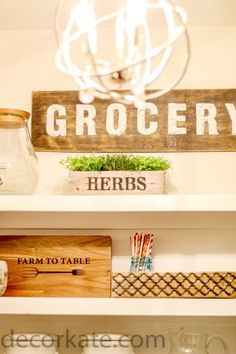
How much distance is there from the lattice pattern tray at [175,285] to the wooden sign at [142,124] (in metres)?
0.50

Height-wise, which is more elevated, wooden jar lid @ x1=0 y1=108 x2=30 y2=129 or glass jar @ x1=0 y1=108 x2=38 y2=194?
wooden jar lid @ x1=0 y1=108 x2=30 y2=129

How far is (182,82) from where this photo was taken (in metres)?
2.16

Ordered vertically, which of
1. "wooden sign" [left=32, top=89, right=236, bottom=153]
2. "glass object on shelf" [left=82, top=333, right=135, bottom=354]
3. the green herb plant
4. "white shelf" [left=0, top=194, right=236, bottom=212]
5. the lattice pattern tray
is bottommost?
"glass object on shelf" [left=82, top=333, right=135, bottom=354]

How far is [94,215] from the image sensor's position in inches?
81.7

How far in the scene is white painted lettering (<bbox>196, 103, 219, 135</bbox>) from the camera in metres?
2.11

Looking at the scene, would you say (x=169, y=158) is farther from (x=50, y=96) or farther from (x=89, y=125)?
(x=50, y=96)

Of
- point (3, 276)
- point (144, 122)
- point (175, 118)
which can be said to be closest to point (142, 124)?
point (144, 122)

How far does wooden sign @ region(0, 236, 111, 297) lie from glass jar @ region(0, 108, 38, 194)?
0.22 metres

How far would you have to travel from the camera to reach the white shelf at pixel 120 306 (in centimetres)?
179

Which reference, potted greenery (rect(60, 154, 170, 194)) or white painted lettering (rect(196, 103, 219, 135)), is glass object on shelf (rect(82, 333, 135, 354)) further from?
white painted lettering (rect(196, 103, 219, 135))

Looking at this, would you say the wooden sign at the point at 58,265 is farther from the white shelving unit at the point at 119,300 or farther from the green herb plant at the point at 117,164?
the green herb plant at the point at 117,164

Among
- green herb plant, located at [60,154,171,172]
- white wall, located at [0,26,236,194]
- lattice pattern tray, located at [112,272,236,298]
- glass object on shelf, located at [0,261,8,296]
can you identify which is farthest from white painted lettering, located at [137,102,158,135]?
glass object on shelf, located at [0,261,8,296]

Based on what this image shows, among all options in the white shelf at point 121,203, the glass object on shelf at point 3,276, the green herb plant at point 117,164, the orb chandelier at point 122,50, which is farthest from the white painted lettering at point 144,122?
the orb chandelier at point 122,50

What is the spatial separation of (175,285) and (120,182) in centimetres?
39
